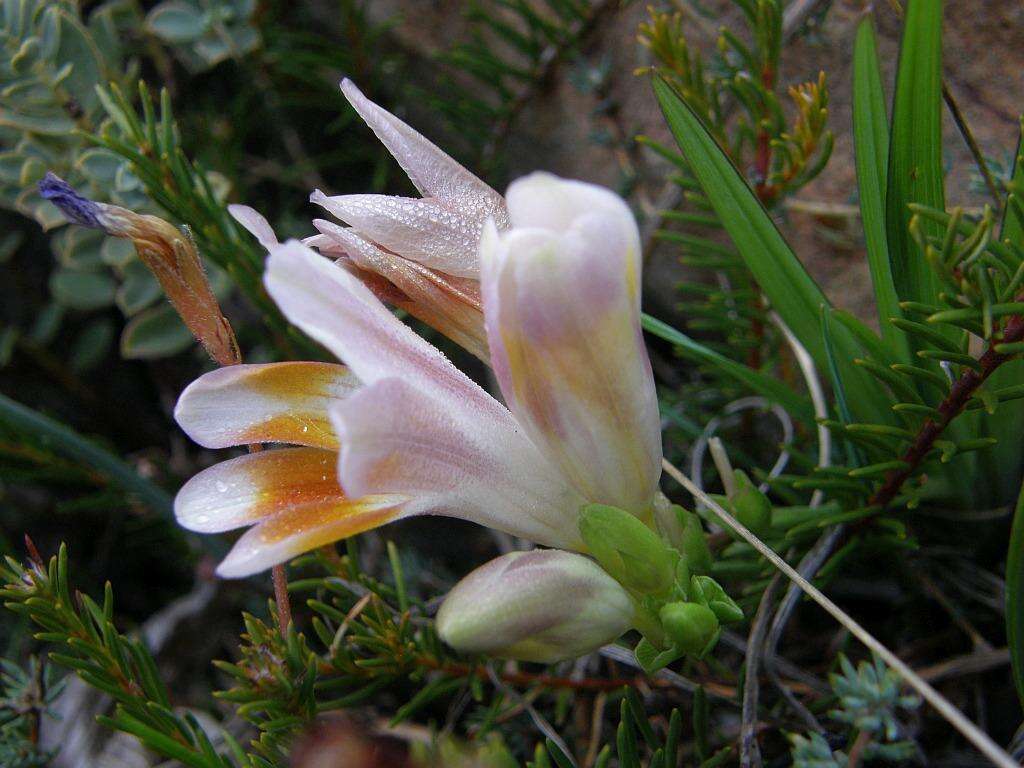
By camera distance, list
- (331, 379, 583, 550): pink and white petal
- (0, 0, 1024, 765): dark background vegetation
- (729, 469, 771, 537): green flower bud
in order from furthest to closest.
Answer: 1. (0, 0, 1024, 765): dark background vegetation
2. (729, 469, 771, 537): green flower bud
3. (331, 379, 583, 550): pink and white petal

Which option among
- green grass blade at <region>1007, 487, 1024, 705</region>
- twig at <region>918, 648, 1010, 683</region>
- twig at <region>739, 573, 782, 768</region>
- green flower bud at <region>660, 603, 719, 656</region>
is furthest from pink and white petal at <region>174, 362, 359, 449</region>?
twig at <region>918, 648, 1010, 683</region>

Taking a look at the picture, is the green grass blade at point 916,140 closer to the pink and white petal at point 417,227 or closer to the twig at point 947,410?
the twig at point 947,410

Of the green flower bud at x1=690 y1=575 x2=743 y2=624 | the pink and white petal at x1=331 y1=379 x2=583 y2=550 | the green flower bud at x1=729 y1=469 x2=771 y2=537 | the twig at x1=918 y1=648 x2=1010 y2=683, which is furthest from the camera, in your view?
the twig at x1=918 y1=648 x2=1010 y2=683

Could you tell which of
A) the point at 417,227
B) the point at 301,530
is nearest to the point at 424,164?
the point at 417,227

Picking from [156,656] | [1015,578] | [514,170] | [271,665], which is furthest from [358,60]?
[1015,578]

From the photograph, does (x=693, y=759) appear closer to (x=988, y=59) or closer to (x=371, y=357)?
(x=371, y=357)

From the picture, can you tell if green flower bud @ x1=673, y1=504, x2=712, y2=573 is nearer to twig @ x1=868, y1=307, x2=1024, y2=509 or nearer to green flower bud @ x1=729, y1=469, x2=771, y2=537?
green flower bud @ x1=729, y1=469, x2=771, y2=537
